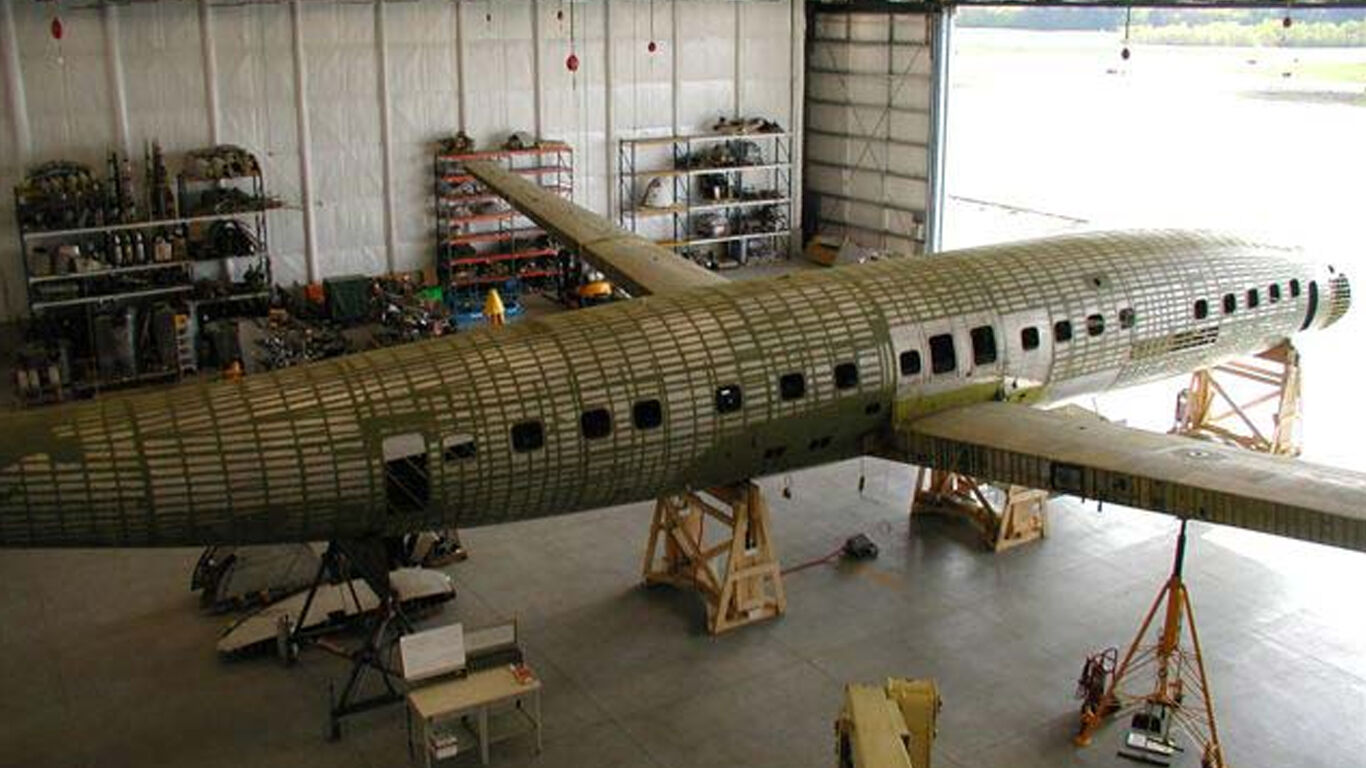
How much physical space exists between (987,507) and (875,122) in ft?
73.9

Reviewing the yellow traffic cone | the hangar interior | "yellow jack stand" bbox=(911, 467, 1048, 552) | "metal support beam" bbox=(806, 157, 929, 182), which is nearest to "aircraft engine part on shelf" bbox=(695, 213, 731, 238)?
the hangar interior

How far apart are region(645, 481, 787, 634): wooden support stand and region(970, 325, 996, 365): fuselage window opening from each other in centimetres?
389

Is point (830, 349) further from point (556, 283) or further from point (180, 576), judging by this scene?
point (556, 283)

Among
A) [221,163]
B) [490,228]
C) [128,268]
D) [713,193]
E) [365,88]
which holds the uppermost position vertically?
[365,88]

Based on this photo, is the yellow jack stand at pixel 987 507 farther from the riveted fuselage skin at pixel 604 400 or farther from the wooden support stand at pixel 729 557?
the wooden support stand at pixel 729 557

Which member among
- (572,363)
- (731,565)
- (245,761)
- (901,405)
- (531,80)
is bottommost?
(245,761)

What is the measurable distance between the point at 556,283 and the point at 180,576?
787 inches

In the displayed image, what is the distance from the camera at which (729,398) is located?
55.7ft

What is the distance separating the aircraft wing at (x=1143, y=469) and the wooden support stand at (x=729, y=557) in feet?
7.92

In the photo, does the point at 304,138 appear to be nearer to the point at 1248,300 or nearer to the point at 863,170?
the point at 863,170

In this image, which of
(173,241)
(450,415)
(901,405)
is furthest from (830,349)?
(173,241)

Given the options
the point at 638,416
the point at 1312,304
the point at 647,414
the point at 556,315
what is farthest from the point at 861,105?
the point at 638,416

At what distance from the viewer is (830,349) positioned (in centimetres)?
1781

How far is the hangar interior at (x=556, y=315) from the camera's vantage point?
1683 cm
